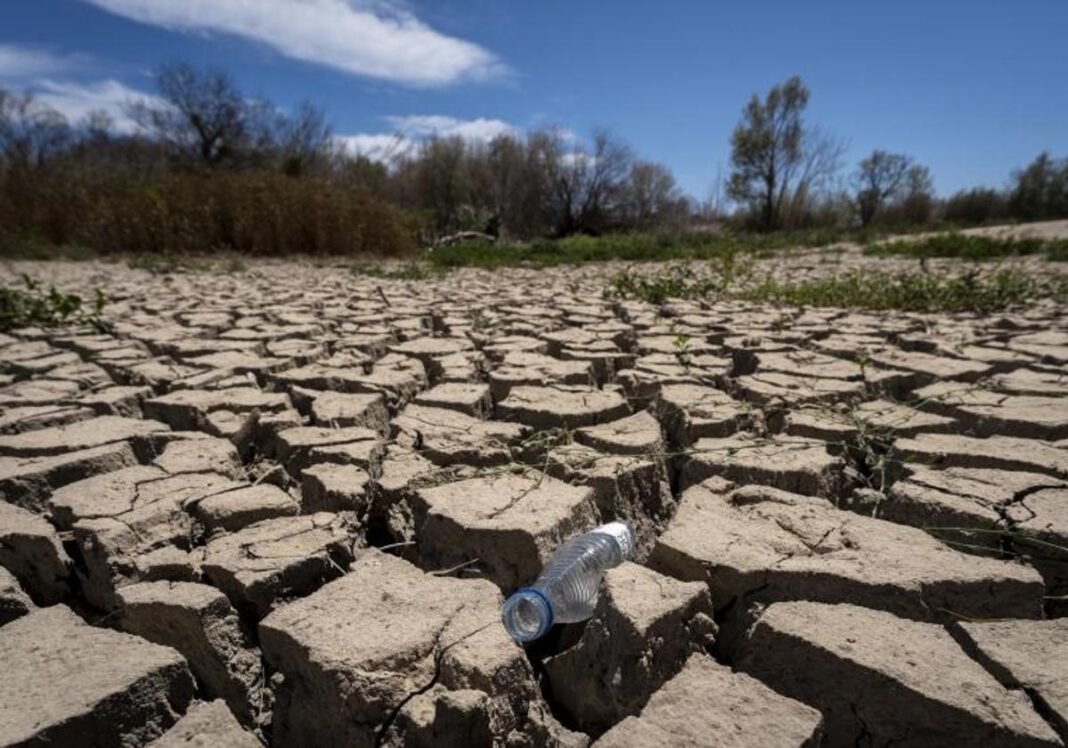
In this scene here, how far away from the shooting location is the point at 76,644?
1.12 meters

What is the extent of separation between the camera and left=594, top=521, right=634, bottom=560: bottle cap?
4.77 ft

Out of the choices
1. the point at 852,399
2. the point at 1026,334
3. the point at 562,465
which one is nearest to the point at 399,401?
the point at 562,465

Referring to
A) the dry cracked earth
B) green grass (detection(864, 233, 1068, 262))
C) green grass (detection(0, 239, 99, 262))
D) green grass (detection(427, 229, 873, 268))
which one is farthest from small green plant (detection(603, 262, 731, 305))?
green grass (detection(0, 239, 99, 262))

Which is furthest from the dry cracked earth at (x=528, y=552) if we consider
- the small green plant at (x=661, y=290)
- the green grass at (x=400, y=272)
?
the green grass at (x=400, y=272)

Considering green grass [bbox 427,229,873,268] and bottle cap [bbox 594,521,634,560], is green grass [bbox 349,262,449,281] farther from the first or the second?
bottle cap [bbox 594,521,634,560]

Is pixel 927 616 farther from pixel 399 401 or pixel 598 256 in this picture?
pixel 598 256

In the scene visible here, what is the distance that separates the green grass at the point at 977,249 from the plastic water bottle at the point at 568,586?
9.78 meters

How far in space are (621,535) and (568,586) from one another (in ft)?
0.78

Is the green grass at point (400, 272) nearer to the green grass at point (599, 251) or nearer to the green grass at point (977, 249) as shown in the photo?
the green grass at point (599, 251)

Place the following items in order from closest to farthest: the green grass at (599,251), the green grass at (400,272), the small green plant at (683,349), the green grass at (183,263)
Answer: the small green plant at (683,349)
the green grass at (400,272)
the green grass at (183,263)
the green grass at (599,251)

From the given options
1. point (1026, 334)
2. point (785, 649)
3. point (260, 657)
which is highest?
point (1026, 334)

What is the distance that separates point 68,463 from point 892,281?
21.0ft

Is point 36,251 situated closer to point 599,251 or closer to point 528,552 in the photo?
point 599,251

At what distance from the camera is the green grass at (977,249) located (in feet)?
30.7
